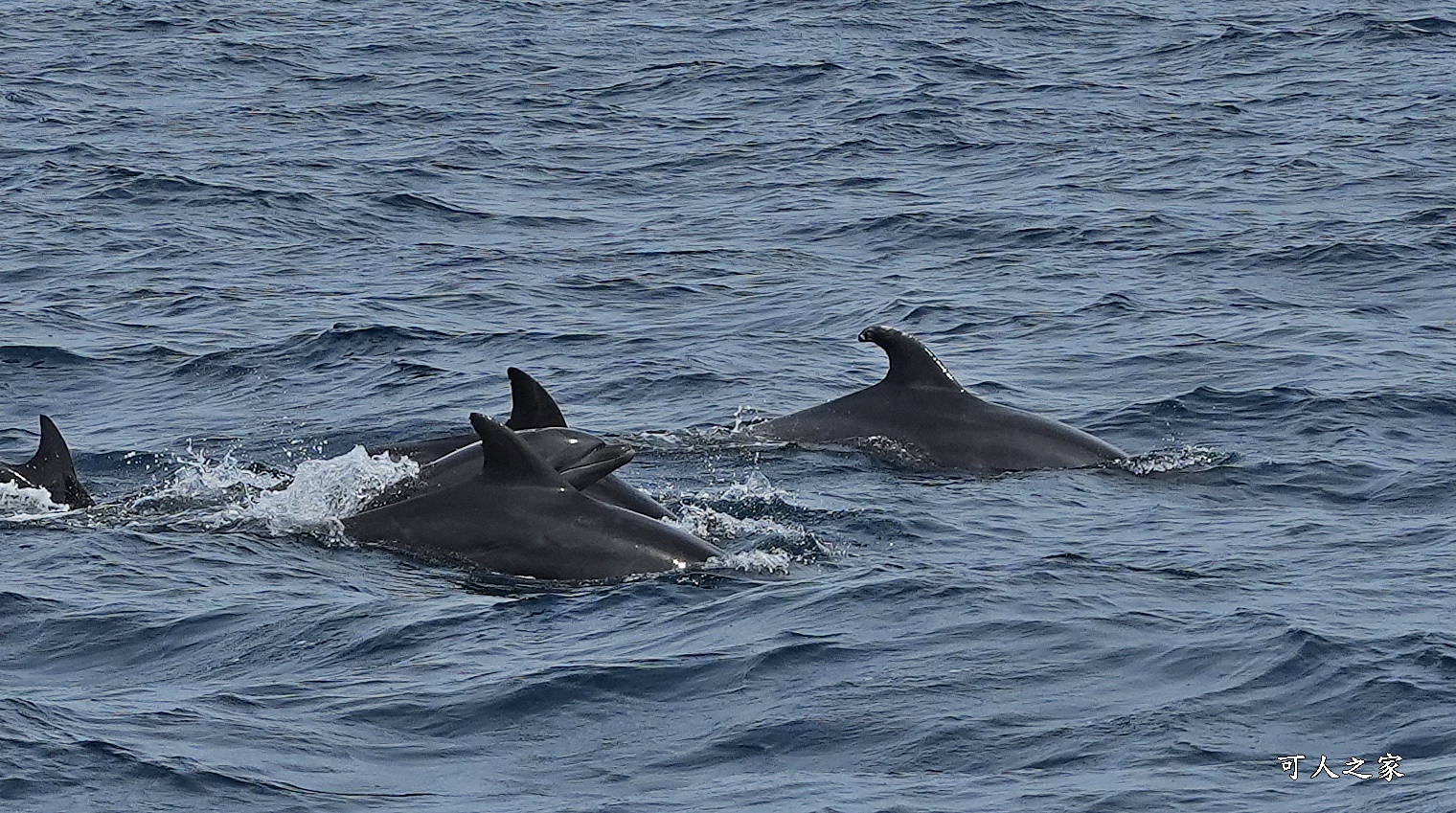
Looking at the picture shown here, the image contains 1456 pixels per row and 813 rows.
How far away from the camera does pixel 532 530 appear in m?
13.6

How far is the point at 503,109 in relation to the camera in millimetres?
32938

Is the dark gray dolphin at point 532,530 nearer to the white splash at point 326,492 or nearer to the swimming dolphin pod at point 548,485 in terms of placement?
the swimming dolphin pod at point 548,485

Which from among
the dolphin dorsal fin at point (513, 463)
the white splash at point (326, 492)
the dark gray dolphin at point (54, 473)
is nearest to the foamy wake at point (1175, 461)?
the dolphin dorsal fin at point (513, 463)

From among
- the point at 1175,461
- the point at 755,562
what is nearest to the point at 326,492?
the point at 755,562

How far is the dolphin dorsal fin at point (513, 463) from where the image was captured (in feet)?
44.1

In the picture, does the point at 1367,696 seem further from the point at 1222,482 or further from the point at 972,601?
the point at 1222,482

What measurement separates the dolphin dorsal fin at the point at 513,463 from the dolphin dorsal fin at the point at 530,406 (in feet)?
2.84

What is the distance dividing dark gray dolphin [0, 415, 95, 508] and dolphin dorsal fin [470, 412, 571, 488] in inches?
107

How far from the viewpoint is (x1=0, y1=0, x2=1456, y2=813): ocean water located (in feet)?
35.0

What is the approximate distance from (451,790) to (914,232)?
15874 millimetres

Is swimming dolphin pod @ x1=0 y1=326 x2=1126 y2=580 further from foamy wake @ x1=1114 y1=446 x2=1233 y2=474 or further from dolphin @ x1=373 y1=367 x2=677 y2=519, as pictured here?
foamy wake @ x1=1114 y1=446 x2=1233 y2=474

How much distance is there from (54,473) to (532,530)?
327 centimetres

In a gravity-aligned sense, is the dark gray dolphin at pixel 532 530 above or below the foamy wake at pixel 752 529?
above

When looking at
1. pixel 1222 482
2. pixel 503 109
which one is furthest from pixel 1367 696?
pixel 503 109
